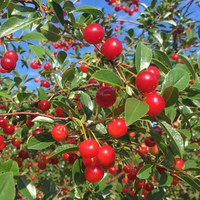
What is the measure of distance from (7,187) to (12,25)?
3.10 feet

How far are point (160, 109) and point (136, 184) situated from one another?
1683mm

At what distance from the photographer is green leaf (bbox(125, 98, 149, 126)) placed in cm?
107

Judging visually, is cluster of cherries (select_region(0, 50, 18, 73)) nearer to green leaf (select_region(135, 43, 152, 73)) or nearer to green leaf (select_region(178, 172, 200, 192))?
green leaf (select_region(135, 43, 152, 73))

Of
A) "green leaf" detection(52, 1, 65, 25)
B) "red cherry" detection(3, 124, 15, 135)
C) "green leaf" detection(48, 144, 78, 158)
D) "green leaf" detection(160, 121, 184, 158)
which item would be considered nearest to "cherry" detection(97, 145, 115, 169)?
"green leaf" detection(48, 144, 78, 158)

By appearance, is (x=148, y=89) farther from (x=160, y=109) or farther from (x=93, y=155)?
(x=93, y=155)

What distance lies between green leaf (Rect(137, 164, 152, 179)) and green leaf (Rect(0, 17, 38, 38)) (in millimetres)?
999

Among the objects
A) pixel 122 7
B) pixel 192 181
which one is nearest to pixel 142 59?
pixel 192 181

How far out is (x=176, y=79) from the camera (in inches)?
53.0

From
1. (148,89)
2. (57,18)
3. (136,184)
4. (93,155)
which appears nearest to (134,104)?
(148,89)

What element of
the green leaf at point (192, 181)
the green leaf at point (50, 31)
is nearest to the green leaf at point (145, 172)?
the green leaf at point (192, 181)

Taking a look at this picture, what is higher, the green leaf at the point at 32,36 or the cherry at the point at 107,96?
the cherry at the point at 107,96

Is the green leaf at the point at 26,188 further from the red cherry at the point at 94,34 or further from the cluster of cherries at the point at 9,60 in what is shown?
the red cherry at the point at 94,34

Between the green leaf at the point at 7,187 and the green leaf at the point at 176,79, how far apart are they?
743 millimetres

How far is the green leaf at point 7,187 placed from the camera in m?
0.87
